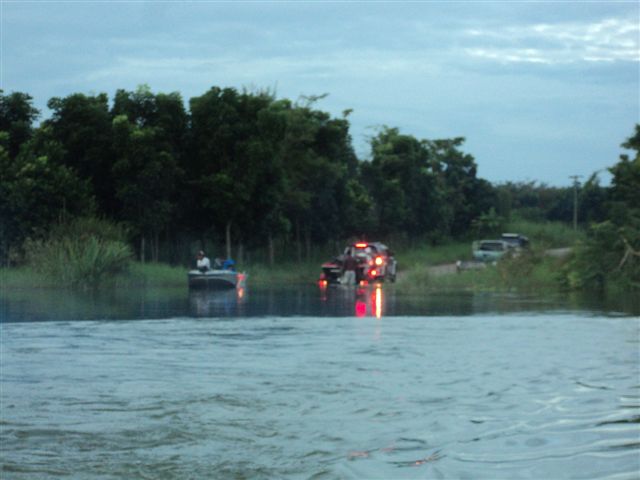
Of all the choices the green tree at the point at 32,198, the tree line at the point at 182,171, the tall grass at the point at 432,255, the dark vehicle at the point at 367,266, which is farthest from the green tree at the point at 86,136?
the tall grass at the point at 432,255

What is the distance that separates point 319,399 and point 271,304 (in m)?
20.2

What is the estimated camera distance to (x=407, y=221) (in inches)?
2781

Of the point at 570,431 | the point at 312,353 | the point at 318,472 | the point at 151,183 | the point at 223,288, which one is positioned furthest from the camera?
the point at 151,183

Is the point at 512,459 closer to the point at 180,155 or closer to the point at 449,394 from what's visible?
the point at 449,394

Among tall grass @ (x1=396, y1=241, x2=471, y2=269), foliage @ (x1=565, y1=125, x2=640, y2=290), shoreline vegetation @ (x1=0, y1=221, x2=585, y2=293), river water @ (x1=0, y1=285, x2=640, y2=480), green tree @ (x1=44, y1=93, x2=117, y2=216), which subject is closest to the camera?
river water @ (x1=0, y1=285, x2=640, y2=480)

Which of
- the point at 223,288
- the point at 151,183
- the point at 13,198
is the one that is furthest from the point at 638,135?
the point at 13,198

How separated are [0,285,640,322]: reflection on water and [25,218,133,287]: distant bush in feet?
5.79

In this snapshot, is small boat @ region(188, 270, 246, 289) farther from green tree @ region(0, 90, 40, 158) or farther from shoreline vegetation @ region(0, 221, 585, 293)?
green tree @ region(0, 90, 40, 158)

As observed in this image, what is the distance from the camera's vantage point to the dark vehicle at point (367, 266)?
49.5 metres

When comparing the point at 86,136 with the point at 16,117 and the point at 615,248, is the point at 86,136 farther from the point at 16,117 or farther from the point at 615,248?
the point at 615,248

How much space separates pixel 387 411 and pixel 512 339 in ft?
29.6

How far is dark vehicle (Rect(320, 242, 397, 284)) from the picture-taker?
49.5 metres

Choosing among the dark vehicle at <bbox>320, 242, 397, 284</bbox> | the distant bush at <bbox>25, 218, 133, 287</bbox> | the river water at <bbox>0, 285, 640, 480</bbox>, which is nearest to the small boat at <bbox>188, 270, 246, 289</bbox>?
the distant bush at <bbox>25, 218, 133, 287</bbox>

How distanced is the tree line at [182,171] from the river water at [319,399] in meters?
21.4
